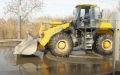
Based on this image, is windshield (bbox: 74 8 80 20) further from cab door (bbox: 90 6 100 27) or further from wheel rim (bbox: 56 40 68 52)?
wheel rim (bbox: 56 40 68 52)

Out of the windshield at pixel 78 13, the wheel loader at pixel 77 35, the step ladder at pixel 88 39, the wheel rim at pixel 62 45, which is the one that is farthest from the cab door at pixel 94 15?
the wheel rim at pixel 62 45

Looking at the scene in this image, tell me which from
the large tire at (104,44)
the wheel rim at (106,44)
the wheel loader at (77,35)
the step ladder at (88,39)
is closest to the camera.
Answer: the wheel loader at (77,35)

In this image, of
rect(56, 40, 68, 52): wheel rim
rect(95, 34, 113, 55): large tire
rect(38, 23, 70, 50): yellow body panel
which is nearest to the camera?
rect(38, 23, 70, 50): yellow body panel

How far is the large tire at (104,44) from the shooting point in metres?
12.6

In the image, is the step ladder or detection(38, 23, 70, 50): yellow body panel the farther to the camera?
the step ladder

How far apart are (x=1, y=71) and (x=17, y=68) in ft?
2.51

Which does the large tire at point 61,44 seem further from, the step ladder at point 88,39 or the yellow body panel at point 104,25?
the yellow body panel at point 104,25

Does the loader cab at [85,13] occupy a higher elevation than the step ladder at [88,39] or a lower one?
higher

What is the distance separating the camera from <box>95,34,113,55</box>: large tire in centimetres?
1255

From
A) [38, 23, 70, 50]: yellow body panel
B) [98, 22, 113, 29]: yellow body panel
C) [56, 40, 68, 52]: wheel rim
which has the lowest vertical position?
[56, 40, 68, 52]: wheel rim

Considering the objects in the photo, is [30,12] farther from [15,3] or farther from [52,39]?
[52,39]

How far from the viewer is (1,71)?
832 cm

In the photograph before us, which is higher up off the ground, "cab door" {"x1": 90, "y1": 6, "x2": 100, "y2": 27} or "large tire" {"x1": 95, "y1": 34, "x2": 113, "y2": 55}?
"cab door" {"x1": 90, "y1": 6, "x2": 100, "y2": 27}

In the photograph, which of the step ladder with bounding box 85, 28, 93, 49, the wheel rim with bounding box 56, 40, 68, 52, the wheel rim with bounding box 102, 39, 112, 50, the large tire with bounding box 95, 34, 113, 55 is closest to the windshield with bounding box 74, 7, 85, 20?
the step ladder with bounding box 85, 28, 93, 49
